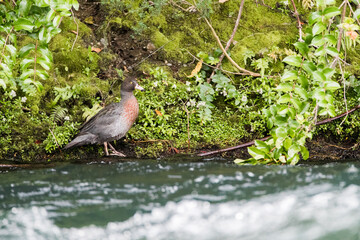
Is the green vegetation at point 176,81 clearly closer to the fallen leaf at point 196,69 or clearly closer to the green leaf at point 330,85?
the fallen leaf at point 196,69

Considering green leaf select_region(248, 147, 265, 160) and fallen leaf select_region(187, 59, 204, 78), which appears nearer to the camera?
green leaf select_region(248, 147, 265, 160)

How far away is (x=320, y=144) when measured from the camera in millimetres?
5875

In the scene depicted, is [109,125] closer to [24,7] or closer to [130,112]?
[130,112]

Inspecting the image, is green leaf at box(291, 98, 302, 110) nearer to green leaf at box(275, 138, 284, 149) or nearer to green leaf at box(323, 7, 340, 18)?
green leaf at box(275, 138, 284, 149)

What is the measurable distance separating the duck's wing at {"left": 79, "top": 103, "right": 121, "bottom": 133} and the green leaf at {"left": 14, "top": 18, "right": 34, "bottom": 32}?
213 centimetres

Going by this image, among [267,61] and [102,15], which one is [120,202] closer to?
[267,61]

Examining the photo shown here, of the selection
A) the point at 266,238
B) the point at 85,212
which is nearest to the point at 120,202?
the point at 85,212

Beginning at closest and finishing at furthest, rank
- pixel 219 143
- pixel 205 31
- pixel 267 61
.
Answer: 1. pixel 219 143
2. pixel 267 61
3. pixel 205 31

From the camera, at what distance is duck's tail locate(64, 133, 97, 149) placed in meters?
5.40

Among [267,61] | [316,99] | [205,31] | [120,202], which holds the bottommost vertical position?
[120,202]

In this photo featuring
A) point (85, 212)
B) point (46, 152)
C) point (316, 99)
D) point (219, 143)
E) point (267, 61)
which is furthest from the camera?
point (267, 61)

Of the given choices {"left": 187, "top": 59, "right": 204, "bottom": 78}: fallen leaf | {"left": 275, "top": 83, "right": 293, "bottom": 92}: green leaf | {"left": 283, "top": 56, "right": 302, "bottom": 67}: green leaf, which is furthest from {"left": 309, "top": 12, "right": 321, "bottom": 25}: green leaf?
{"left": 187, "top": 59, "right": 204, "bottom": 78}: fallen leaf

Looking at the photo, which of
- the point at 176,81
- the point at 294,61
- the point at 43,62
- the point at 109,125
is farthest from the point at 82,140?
the point at 294,61

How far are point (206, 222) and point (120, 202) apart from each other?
709 mm
